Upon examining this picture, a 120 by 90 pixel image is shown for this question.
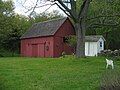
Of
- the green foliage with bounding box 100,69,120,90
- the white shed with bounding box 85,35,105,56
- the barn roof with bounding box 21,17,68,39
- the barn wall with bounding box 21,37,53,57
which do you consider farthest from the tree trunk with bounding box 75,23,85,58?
the white shed with bounding box 85,35,105,56

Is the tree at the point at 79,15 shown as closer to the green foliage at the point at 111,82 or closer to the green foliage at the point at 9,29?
the green foliage at the point at 111,82

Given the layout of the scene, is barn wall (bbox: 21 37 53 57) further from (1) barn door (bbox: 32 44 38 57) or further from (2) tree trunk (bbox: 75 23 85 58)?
(2) tree trunk (bbox: 75 23 85 58)

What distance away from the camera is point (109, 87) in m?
10.8

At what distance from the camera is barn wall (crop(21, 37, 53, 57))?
53.3 metres

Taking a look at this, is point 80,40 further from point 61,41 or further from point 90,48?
point 90,48

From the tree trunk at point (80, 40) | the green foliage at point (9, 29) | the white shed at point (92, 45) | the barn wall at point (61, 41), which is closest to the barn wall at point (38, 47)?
the barn wall at point (61, 41)

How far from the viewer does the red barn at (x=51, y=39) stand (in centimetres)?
5238

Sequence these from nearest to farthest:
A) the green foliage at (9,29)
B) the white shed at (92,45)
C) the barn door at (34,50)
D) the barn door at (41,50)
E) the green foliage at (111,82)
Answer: the green foliage at (111,82) → the white shed at (92,45) → the barn door at (41,50) → the barn door at (34,50) → the green foliage at (9,29)

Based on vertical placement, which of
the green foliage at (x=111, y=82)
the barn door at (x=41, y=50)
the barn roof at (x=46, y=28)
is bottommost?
the green foliage at (x=111, y=82)

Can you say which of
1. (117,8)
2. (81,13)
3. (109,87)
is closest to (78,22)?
(81,13)

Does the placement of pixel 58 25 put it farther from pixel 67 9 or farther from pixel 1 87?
pixel 1 87

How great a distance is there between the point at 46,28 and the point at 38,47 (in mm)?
3457

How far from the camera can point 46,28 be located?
56.4 meters

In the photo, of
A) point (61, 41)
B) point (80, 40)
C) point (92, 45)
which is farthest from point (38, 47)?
point (80, 40)
